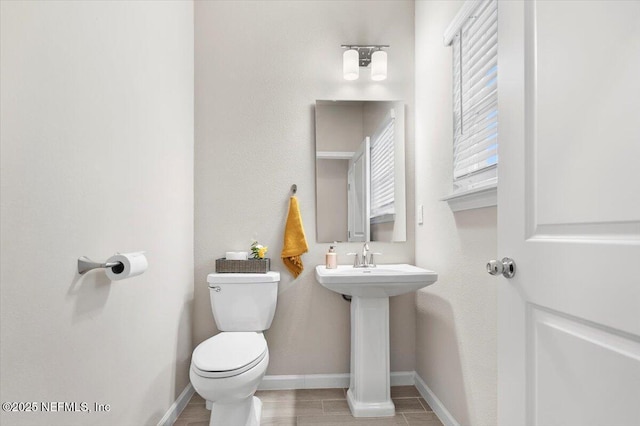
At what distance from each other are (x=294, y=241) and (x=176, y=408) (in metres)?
1.16

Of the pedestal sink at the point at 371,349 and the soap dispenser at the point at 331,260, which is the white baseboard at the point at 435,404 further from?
the soap dispenser at the point at 331,260

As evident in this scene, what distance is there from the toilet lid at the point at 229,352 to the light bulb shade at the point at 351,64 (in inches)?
67.5

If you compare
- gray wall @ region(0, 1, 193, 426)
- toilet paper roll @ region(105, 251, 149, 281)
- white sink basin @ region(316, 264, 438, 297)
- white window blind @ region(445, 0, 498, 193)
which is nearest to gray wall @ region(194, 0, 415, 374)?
gray wall @ region(0, 1, 193, 426)

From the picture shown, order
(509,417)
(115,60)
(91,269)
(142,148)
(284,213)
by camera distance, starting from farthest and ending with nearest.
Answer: (284,213), (142,148), (115,60), (91,269), (509,417)

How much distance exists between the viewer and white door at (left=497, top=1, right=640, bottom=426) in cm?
67

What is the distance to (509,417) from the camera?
1006mm

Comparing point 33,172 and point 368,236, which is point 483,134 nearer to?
point 368,236

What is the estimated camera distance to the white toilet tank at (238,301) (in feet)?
7.36

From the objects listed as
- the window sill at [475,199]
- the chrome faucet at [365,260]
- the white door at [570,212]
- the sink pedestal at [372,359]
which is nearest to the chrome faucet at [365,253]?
the chrome faucet at [365,260]

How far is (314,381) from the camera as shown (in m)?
2.48

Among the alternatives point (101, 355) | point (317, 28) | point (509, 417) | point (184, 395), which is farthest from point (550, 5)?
point (184, 395)

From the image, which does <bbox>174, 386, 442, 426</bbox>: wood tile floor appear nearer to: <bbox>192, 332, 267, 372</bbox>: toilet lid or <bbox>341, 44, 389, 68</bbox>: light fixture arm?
<bbox>192, 332, 267, 372</bbox>: toilet lid

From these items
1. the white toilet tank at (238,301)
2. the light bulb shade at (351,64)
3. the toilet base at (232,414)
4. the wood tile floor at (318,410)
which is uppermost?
the light bulb shade at (351,64)

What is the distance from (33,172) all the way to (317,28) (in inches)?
80.5
